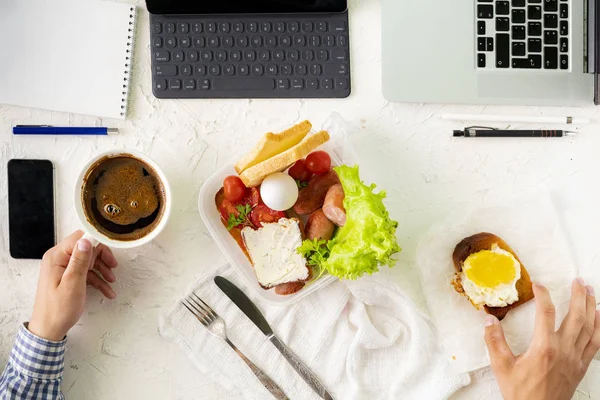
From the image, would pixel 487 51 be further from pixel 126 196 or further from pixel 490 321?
pixel 126 196

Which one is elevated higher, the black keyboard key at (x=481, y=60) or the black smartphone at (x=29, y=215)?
the black keyboard key at (x=481, y=60)

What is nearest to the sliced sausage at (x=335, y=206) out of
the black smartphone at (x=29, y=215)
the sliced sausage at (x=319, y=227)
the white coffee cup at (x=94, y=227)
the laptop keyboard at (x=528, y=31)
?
the sliced sausage at (x=319, y=227)

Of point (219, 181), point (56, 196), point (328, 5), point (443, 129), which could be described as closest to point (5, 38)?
point (56, 196)

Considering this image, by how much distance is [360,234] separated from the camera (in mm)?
760

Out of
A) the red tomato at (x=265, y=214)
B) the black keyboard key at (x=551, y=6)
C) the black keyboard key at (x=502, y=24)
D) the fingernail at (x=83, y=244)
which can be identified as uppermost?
the black keyboard key at (x=551, y=6)

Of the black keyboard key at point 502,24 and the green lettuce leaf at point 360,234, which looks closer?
the green lettuce leaf at point 360,234

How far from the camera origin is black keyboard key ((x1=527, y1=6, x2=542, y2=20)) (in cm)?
87

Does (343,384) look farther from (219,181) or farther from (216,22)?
(216,22)

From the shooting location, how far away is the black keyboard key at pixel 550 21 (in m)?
0.87

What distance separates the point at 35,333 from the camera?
825 millimetres

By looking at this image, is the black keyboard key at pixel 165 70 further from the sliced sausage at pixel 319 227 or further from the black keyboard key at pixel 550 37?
the black keyboard key at pixel 550 37

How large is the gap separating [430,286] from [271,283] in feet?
0.86

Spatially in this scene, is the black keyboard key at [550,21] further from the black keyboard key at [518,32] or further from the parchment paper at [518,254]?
the parchment paper at [518,254]

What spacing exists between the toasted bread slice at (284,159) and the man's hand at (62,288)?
26cm
